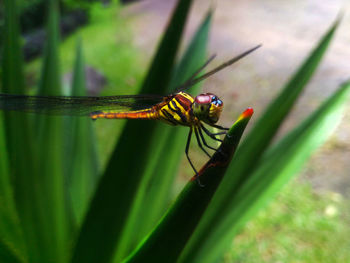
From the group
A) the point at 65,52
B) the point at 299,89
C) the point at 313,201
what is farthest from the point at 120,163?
the point at 65,52

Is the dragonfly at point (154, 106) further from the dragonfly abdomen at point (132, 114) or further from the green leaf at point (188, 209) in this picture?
the green leaf at point (188, 209)

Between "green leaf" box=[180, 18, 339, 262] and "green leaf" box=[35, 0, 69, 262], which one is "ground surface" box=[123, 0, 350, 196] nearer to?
"green leaf" box=[180, 18, 339, 262]

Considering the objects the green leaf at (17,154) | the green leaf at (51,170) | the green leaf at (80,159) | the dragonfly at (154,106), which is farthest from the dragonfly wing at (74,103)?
the green leaf at (80,159)

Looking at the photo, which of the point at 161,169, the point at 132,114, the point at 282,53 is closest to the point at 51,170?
the point at 161,169

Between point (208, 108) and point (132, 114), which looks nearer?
point (208, 108)

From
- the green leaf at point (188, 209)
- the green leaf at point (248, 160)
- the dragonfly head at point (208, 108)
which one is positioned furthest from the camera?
the green leaf at point (248, 160)

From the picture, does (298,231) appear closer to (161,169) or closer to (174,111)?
(161,169)
